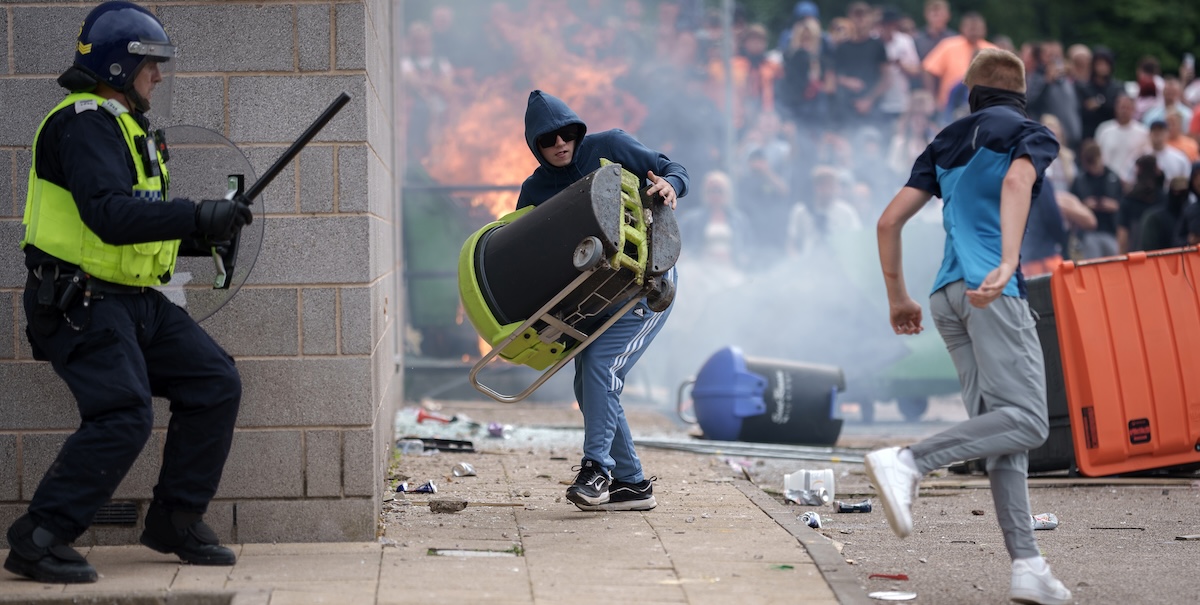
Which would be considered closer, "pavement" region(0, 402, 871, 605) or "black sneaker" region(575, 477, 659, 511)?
"pavement" region(0, 402, 871, 605)

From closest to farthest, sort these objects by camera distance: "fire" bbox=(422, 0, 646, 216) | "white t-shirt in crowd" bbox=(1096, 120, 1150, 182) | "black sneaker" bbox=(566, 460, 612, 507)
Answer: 1. "black sneaker" bbox=(566, 460, 612, 507)
2. "fire" bbox=(422, 0, 646, 216)
3. "white t-shirt in crowd" bbox=(1096, 120, 1150, 182)

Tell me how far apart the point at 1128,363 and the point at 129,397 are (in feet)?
16.9

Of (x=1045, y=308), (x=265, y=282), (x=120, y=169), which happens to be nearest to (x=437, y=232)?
(x=1045, y=308)

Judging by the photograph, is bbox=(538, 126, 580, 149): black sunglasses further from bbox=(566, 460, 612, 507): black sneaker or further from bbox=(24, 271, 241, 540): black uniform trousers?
bbox=(24, 271, 241, 540): black uniform trousers

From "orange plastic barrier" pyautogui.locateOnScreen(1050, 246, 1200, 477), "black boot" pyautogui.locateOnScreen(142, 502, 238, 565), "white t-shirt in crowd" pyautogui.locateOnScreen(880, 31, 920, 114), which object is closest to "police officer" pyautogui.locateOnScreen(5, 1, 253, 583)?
"black boot" pyautogui.locateOnScreen(142, 502, 238, 565)

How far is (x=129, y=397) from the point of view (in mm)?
4398

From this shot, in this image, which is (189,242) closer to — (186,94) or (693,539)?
(186,94)

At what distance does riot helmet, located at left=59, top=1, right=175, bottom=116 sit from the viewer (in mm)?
4422

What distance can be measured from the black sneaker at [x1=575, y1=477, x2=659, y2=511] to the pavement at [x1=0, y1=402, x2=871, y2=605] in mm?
58

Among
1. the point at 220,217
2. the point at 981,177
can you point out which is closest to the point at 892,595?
the point at 981,177

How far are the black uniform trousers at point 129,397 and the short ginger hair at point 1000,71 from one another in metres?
2.65

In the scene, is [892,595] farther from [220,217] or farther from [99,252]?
[99,252]

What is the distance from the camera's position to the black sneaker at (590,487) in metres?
5.81

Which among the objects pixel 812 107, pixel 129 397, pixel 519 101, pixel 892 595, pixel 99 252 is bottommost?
pixel 892 595
